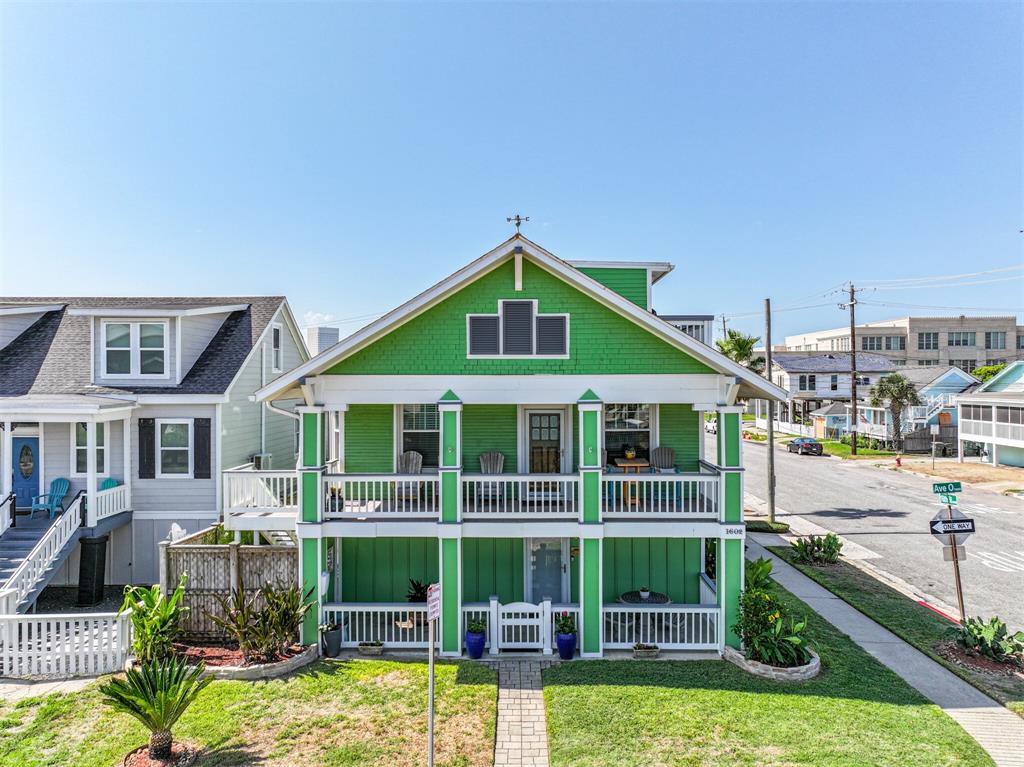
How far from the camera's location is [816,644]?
443 inches

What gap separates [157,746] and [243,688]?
202 cm

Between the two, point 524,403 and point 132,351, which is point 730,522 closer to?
point 524,403

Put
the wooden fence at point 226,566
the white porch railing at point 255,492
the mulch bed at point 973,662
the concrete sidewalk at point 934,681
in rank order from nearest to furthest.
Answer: the concrete sidewalk at point 934,681 < the mulch bed at point 973,662 < the wooden fence at point 226,566 < the white porch railing at point 255,492

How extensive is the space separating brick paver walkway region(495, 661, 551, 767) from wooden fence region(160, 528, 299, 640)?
17.0 feet

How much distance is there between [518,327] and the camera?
38.0 ft

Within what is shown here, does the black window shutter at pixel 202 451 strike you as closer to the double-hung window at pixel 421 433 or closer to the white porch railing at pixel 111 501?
the white porch railing at pixel 111 501

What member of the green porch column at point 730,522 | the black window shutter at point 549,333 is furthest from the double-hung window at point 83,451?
the green porch column at point 730,522

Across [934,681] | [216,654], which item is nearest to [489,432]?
[216,654]

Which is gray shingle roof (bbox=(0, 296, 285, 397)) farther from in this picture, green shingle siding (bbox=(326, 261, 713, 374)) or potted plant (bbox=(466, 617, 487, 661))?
potted plant (bbox=(466, 617, 487, 661))

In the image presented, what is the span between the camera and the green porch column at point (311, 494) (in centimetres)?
1136

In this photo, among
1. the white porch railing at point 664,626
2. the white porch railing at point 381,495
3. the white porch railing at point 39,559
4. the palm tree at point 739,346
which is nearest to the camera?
the white porch railing at point 664,626

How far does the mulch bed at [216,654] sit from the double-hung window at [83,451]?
21.5ft

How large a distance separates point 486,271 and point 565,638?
7443mm

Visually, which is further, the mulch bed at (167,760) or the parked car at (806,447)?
the parked car at (806,447)
